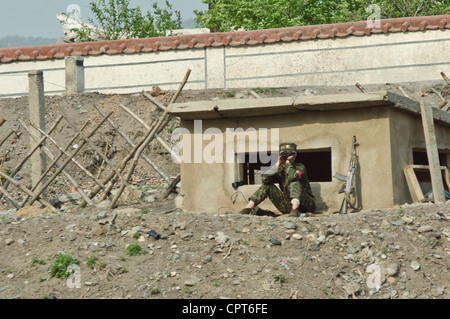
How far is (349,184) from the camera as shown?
11.1 meters

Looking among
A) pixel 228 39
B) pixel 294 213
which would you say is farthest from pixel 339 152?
pixel 228 39

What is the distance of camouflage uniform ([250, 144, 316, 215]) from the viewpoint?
37.0 feet

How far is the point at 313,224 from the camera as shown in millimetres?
10219

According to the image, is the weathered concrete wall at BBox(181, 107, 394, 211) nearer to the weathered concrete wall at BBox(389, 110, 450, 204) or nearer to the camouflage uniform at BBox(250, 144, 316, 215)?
the weathered concrete wall at BBox(389, 110, 450, 204)

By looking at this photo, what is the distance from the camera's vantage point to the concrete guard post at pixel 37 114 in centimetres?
1449

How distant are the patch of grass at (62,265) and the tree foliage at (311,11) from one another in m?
14.8

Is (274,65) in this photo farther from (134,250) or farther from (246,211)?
(134,250)

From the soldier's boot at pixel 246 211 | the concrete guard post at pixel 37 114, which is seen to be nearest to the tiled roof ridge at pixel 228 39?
→ the concrete guard post at pixel 37 114

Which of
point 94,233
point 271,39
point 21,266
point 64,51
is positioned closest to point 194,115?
point 94,233

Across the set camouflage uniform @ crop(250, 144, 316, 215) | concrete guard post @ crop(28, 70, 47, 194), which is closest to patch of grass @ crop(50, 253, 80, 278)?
camouflage uniform @ crop(250, 144, 316, 215)

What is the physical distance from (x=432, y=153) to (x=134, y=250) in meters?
4.52

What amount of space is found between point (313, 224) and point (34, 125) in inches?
256

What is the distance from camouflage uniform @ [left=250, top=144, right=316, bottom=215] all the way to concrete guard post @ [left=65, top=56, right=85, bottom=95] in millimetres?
8171
